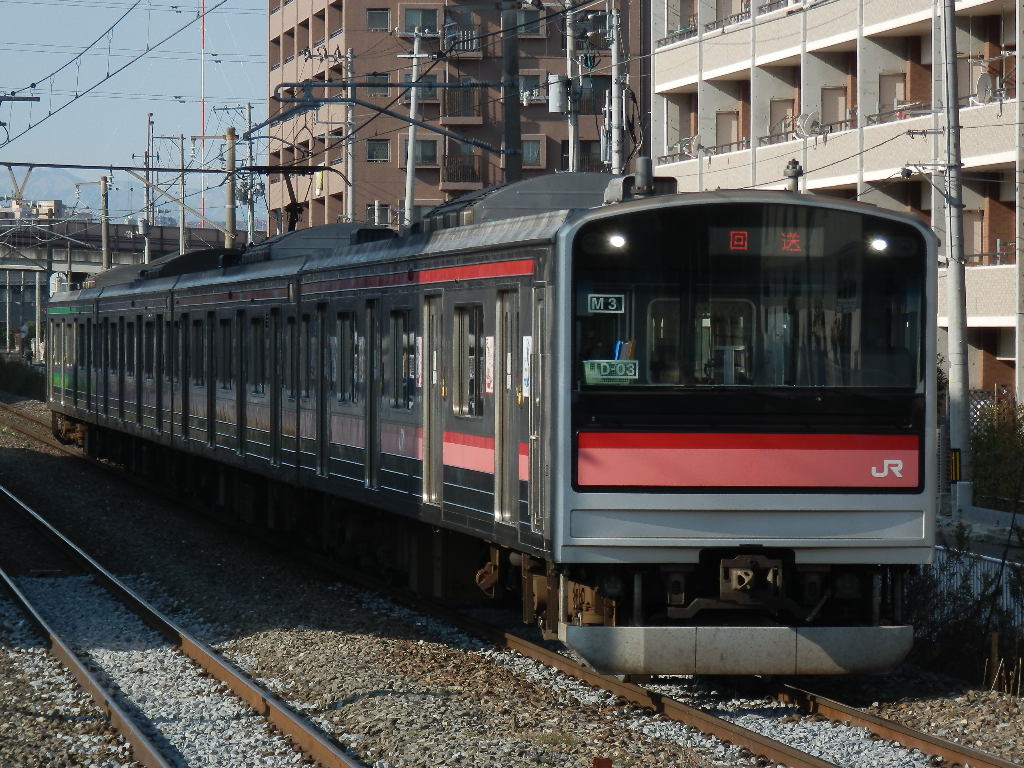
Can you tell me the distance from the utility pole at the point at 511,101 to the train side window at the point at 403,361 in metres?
5.11

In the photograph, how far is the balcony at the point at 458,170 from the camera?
201 ft

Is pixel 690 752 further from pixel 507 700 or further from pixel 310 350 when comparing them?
pixel 310 350

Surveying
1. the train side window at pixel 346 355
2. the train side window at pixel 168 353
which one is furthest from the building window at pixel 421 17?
the train side window at pixel 346 355

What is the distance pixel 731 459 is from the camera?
8.98 m

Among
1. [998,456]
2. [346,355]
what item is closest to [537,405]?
[346,355]

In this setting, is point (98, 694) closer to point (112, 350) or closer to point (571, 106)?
point (112, 350)

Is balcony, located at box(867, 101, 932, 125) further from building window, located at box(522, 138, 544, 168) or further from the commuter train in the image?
building window, located at box(522, 138, 544, 168)

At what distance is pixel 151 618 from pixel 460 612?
2275 mm

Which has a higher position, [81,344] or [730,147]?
[730,147]

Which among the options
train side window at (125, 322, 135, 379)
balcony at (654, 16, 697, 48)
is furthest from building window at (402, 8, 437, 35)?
train side window at (125, 322, 135, 379)

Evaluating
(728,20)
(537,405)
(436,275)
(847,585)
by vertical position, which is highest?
(728,20)

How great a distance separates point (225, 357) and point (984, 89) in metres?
13.2

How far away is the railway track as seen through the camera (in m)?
7.78

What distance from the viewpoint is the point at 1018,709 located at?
29.2ft
